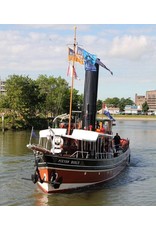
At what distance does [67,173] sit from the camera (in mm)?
23562

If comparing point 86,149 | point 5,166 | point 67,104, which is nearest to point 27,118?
point 67,104

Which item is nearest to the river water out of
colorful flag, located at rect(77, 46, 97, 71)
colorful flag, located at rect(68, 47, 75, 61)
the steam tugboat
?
the steam tugboat

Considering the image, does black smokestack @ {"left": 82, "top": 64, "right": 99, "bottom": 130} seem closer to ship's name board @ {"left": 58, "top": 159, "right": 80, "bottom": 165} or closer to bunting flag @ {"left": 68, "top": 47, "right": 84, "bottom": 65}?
bunting flag @ {"left": 68, "top": 47, "right": 84, "bottom": 65}

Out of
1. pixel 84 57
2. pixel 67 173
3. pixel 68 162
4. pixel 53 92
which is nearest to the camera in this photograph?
pixel 68 162

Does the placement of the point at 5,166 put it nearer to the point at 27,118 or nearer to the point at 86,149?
the point at 86,149

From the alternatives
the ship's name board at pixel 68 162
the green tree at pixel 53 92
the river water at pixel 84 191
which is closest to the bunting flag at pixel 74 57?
the ship's name board at pixel 68 162

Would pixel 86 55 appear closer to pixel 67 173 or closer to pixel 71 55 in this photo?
pixel 71 55

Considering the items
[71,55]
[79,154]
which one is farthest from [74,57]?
[79,154]

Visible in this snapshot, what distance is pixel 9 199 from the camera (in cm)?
2255

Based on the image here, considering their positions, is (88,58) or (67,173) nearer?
(67,173)

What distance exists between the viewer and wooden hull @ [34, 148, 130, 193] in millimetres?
22938

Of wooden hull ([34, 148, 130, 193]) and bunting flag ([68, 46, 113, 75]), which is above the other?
bunting flag ([68, 46, 113, 75])

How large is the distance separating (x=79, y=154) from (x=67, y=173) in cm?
273

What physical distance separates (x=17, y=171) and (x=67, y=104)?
95301 mm
